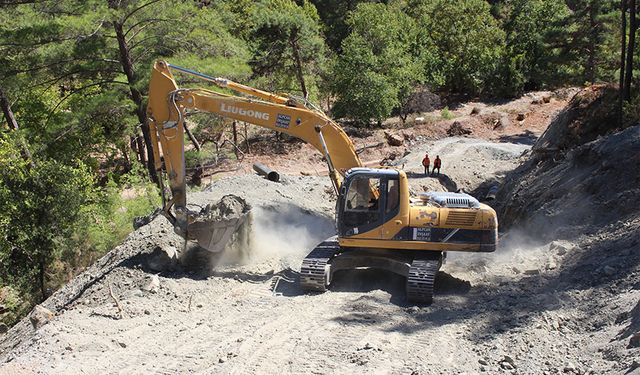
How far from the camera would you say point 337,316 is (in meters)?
10.2

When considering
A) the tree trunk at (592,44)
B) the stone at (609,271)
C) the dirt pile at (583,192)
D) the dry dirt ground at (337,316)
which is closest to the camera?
the dry dirt ground at (337,316)

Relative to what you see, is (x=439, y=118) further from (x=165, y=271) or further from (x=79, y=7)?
(x=165, y=271)

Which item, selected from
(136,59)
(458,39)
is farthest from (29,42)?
(458,39)

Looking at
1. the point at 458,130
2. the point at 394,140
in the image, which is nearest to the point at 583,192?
the point at 394,140

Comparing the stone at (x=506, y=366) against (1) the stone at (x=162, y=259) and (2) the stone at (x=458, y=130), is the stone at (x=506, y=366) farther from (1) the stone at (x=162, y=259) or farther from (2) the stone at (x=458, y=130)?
(2) the stone at (x=458, y=130)

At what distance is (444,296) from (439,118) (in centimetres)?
2588

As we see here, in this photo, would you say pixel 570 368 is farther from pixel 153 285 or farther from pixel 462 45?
pixel 462 45

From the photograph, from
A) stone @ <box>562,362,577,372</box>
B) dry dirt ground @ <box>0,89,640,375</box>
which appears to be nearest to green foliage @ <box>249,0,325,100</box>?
dry dirt ground @ <box>0,89,640,375</box>

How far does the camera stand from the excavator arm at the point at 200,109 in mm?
12164

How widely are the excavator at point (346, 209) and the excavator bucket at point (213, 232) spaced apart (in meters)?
0.02

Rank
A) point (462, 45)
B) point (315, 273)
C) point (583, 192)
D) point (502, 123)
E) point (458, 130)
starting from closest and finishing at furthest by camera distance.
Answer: point (315, 273) < point (583, 192) < point (458, 130) < point (502, 123) < point (462, 45)

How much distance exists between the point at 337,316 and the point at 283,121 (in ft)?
13.4


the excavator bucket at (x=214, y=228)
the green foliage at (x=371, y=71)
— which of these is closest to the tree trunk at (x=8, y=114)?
the excavator bucket at (x=214, y=228)

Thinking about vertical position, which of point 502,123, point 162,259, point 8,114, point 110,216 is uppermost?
point 8,114
